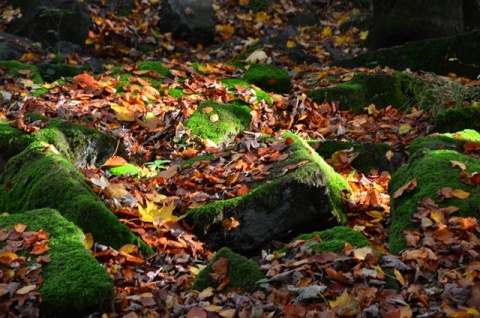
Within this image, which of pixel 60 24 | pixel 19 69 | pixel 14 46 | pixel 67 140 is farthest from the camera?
pixel 60 24

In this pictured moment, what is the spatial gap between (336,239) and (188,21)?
853 centimetres

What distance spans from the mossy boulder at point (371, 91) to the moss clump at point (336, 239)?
10.8 ft

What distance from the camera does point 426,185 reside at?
4.95 m

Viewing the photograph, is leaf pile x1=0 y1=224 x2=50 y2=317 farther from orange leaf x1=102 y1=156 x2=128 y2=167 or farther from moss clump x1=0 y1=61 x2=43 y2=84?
moss clump x1=0 y1=61 x2=43 y2=84

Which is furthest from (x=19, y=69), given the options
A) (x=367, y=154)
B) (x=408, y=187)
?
(x=408, y=187)

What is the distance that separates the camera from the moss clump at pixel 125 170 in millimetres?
5980

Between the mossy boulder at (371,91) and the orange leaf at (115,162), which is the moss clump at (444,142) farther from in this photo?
the orange leaf at (115,162)

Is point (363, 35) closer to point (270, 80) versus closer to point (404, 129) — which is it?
point (270, 80)

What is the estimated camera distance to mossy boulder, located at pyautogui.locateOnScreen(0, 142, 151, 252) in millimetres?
4707

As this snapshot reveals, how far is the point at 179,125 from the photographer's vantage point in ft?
21.7

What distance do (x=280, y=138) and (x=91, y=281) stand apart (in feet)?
8.38

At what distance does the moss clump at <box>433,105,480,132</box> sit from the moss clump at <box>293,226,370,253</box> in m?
2.55

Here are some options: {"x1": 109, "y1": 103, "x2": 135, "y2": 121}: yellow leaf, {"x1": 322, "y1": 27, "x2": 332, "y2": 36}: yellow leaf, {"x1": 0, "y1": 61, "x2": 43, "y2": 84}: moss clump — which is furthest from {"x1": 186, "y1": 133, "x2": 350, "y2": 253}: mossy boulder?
{"x1": 322, "y1": 27, "x2": 332, "y2": 36}: yellow leaf

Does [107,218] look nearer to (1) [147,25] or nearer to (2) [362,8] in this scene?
(1) [147,25]
